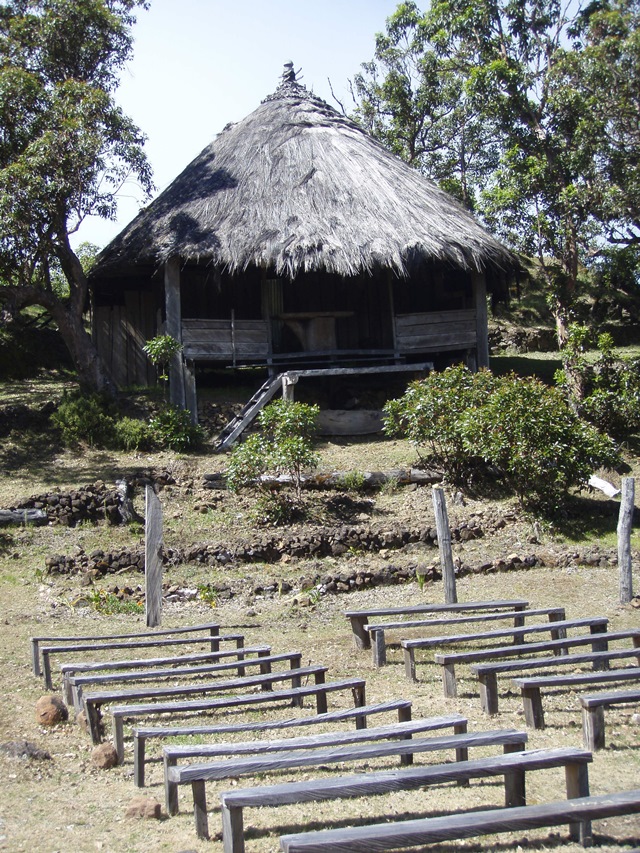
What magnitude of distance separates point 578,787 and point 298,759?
4.76 ft

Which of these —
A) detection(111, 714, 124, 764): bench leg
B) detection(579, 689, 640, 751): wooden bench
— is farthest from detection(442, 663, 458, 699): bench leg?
detection(111, 714, 124, 764): bench leg

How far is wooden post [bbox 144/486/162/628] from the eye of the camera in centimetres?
948

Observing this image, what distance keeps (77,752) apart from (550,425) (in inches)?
342

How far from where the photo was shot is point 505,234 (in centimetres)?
2231

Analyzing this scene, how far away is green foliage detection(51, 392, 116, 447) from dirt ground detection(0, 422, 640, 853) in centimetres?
51

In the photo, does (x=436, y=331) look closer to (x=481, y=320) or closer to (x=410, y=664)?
(x=481, y=320)

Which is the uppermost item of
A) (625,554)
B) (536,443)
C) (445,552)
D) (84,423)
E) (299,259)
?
(299,259)

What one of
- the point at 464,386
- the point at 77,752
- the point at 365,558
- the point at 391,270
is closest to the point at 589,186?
the point at 391,270

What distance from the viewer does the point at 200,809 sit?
4664 millimetres

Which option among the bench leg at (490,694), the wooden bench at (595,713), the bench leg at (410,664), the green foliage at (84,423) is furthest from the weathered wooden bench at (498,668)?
the green foliage at (84,423)

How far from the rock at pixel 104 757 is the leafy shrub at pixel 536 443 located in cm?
832

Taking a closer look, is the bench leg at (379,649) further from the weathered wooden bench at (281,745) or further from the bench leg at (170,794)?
the bench leg at (170,794)

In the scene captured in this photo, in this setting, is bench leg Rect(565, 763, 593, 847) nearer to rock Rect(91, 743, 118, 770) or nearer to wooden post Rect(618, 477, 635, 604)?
rock Rect(91, 743, 118, 770)

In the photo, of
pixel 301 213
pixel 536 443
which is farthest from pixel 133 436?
pixel 536 443
